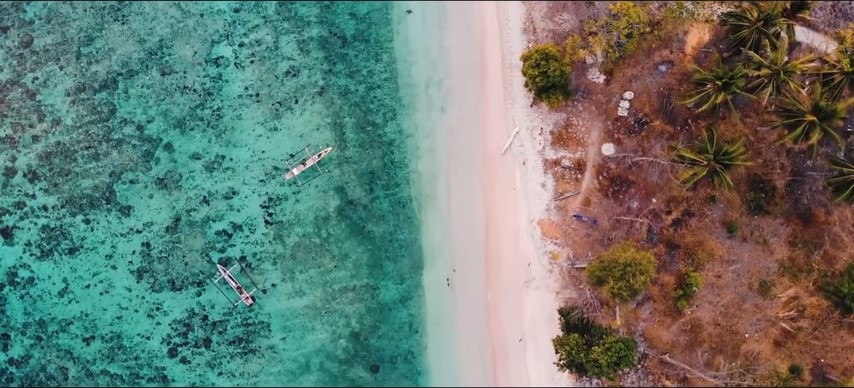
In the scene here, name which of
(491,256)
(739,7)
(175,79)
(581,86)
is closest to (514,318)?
(491,256)

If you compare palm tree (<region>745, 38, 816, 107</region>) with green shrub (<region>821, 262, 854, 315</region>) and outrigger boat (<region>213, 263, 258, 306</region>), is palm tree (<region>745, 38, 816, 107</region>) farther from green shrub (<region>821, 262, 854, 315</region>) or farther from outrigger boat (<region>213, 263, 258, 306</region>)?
outrigger boat (<region>213, 263, 258, 306</region>)

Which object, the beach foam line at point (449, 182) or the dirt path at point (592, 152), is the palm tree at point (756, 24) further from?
the beach foam line at point (449, 182)

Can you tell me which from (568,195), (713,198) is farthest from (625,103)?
(713,198)

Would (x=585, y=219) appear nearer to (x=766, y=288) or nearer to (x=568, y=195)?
(x=568, y=195)

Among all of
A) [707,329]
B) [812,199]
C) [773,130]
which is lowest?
[707,329]

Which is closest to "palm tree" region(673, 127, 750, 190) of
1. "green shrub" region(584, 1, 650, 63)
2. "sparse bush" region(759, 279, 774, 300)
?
"sparse bush" region(759, 279, 774, 300)

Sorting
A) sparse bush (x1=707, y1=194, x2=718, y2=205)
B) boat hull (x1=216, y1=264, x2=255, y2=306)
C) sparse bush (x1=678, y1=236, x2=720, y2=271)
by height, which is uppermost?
boat hull (x1=216, y1=264, x2=255, y2=306)

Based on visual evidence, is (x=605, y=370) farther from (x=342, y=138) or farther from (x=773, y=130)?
(x=342, y=138)
